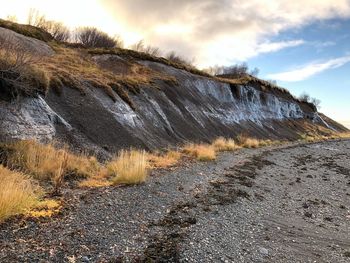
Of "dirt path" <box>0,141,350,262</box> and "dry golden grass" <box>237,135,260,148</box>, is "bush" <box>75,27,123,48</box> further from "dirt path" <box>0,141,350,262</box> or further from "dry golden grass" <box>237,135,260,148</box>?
"dirt path" <box>0,141,350,262</box>

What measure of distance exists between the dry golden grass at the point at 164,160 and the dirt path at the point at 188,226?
1.66 metres

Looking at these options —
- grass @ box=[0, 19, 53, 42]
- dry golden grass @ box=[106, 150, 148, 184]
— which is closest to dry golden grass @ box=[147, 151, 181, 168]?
dry golden grass @ box=[106, 150, 148, 184]

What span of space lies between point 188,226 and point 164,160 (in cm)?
1046

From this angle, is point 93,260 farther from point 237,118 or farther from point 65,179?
point 237,118

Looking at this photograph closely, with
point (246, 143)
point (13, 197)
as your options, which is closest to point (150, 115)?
point (246, 143)

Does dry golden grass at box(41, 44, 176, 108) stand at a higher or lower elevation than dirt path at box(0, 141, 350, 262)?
higher

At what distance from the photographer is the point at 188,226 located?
Answer: 1066 cm

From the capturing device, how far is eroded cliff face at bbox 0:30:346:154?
698 inches

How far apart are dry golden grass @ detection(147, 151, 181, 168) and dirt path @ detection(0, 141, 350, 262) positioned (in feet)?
5.44

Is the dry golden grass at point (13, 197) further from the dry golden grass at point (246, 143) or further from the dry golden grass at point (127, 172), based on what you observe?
the dry golden grass at point (246, 143)

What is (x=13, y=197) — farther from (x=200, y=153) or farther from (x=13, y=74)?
(x=200, y=153)

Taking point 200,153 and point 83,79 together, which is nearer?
point 200,153

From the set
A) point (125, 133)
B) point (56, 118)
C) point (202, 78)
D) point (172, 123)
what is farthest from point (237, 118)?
point (56, 118)

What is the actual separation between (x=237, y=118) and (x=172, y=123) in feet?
71.8
